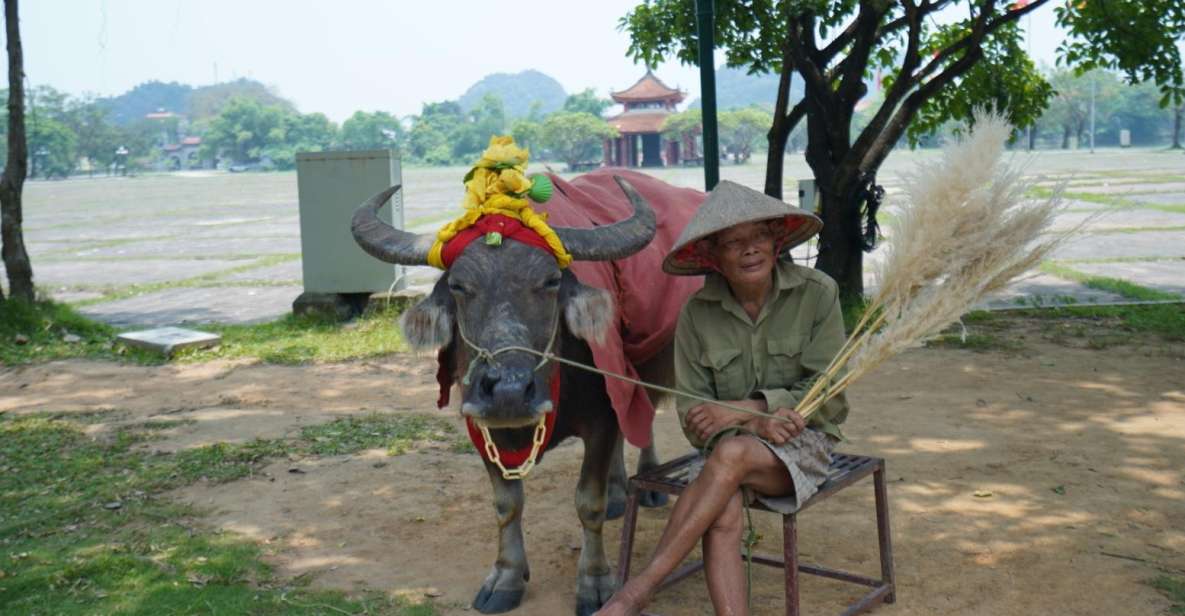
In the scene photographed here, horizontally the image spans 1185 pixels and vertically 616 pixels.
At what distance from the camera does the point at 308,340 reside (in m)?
9.87

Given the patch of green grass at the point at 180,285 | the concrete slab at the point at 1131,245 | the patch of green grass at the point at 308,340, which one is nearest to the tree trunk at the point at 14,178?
the patch of green grass at the point at 308,340

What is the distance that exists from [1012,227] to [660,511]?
7.88ft

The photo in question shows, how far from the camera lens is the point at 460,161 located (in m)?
97.7

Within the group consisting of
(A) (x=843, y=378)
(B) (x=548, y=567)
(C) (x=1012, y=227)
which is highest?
(C) (x=1012, y=227)

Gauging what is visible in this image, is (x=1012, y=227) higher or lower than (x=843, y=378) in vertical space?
higher

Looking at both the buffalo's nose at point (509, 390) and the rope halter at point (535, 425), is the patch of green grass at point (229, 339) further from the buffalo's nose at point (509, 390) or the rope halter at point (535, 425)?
the buffalo's nose at point (509, 390)

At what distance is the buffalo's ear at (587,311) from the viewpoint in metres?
3.90

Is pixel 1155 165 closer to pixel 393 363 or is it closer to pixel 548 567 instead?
pixel 393 363

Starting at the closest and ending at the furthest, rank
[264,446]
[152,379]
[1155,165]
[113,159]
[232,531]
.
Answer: [232,531], [264,446], [152,379], [1155,165], [113,159]

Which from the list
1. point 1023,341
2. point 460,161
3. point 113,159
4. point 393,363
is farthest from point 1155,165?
point 113,159

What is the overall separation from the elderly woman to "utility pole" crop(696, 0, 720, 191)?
4.76 metres

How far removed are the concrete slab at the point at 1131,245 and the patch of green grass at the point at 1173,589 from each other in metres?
10.7

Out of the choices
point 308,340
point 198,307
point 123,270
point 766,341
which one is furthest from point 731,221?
point 123,270

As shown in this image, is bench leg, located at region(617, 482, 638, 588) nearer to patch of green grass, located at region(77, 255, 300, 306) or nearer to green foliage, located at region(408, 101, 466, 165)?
patch of green grass, located at region(77, 255, 300, 306)
